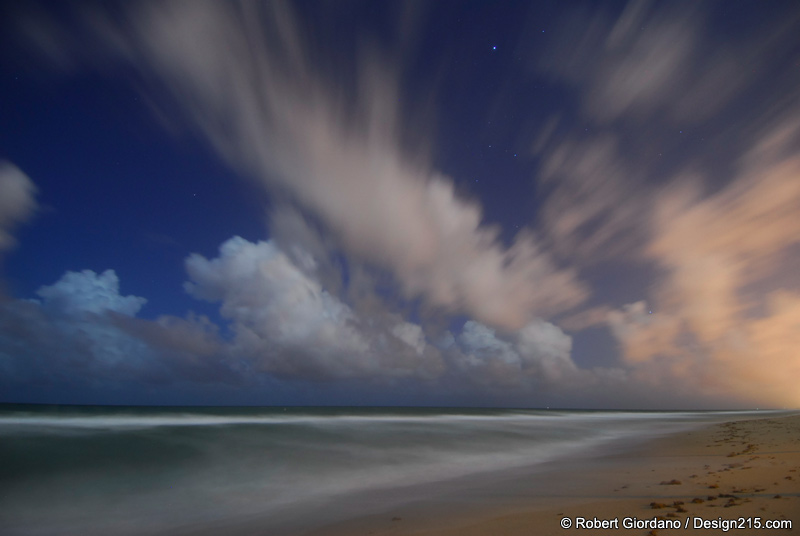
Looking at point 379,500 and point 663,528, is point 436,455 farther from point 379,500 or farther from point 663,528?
point 663,528

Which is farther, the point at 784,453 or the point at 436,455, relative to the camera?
the point at 436,455

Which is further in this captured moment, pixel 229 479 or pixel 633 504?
pixel 229 479

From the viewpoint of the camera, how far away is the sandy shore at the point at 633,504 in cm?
600

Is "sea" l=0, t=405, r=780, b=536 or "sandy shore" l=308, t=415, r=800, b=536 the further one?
"sea" l=0, t=405, r=780, b=536

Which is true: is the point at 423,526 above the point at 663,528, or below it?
below

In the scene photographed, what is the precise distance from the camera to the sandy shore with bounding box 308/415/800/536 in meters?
6.00

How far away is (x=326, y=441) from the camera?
25312mm

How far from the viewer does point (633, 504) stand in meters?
7.26

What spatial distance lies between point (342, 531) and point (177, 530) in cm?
441

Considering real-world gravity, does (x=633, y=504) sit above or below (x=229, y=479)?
above

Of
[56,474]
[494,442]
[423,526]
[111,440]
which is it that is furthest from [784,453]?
[111,440]

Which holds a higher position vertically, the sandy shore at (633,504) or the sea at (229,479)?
the sandy shore at (633,504)

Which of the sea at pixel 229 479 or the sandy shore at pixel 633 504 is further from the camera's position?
the sea at pixel 229 479

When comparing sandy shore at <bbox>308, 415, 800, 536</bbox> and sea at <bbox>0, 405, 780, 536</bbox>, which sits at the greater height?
sandy shore at <bbox>308, 415, 800, 536</bbox>
